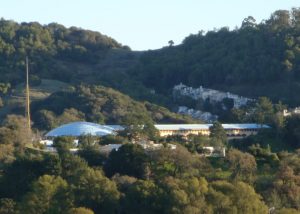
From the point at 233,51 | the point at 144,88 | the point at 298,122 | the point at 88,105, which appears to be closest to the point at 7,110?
the point at 88,105

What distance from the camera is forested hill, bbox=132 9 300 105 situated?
72938mm

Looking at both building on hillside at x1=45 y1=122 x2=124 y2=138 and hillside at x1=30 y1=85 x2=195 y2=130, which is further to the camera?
hillside at x1=30 y1=85 x2=195 y2=130

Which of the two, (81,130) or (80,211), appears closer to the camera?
(80,211)

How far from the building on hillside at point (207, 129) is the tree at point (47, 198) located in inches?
909

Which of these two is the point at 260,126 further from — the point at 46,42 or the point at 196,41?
the point at 46,42

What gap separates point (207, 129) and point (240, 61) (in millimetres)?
17226

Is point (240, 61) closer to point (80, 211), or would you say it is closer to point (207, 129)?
point (207, 129)

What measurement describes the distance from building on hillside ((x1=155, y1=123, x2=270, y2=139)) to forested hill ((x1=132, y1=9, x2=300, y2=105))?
8.62 meters

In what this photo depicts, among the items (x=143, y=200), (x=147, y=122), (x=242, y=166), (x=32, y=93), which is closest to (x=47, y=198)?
(x=143, y=200)

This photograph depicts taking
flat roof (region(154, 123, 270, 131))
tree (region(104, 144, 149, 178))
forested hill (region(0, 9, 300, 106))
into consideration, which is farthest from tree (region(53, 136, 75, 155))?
forested hill (region(0, 9, 300, 106))

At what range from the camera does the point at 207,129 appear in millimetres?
60281

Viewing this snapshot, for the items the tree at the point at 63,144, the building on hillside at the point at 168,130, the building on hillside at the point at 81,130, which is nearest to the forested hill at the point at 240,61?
the building on hillside at the point at 168,130

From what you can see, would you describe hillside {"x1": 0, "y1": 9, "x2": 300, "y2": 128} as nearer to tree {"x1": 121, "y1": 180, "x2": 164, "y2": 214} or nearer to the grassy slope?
the grassy slope

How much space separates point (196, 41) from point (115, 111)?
20.1 meters
